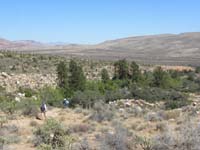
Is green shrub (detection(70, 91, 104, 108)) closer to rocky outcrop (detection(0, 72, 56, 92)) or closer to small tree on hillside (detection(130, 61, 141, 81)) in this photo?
rocky outcrop (detection(0, 72, 56, 92))

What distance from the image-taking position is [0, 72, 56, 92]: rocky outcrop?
138 feet

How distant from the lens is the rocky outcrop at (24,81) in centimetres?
4201

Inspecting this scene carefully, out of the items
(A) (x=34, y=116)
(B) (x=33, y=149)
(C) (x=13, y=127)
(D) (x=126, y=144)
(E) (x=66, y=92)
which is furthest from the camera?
(E) (x=66, y=92)

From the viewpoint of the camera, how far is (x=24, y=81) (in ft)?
147

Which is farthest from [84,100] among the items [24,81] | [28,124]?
[24,81]

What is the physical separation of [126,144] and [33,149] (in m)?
2.92

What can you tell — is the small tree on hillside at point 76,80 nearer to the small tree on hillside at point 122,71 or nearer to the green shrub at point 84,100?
the green shrub at point 84,100

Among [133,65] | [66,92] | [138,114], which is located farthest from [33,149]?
[133,65]

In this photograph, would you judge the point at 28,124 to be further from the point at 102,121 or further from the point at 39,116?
the point at 102,121

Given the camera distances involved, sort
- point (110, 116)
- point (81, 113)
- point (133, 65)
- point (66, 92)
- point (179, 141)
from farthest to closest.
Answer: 1. point (133, 65)
2. point (66, 92)
3. point (81, 113)
4. point (110, 116)
5. point (179, 141)

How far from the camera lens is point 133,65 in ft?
150

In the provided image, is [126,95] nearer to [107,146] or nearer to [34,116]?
[34,116]

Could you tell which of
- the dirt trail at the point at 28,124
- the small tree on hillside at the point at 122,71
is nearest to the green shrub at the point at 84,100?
the dirt trail at the point at 28,124

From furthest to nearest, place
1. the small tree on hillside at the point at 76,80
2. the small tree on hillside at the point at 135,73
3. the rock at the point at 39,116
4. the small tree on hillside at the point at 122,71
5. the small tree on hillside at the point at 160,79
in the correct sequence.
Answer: the small tree on hillside at the point at 122,71
the small tree on hillside at the point at 135,73
the small tree on hillside at the point at 160,79
the small tree on hillside at the point at 76,80
the rock at the point at 39,116
